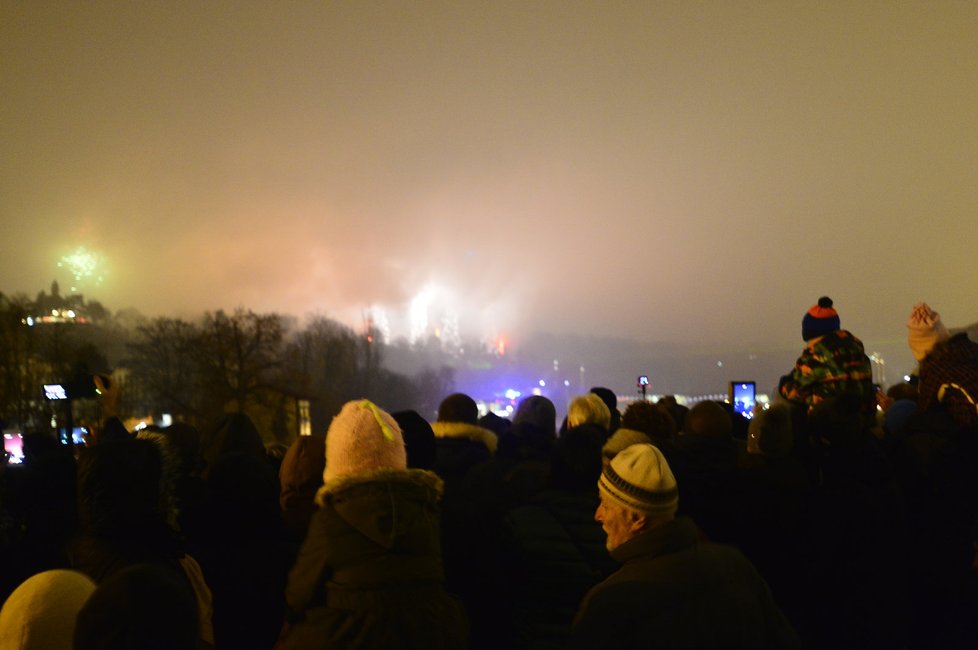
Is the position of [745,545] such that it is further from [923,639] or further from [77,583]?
[77,583]

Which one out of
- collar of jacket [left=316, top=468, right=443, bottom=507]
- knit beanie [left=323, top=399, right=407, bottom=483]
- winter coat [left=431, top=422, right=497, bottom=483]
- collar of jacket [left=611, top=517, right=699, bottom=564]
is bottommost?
collar of jacket [left=611, top=517, right=699, bottom=564]

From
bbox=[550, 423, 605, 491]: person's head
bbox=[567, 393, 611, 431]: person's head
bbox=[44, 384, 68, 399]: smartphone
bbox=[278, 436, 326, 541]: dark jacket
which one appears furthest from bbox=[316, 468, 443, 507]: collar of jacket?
bbox=[44, 384, 68, 399]: smartphone

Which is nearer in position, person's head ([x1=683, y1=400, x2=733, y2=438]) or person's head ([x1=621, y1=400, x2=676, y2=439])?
person's head ([x1=683, y1=400, x2=733, y2=438])

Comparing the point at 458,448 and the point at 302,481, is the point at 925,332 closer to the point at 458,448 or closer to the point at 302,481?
the point at 458,448

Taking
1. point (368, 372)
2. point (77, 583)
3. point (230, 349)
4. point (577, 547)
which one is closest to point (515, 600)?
point (577, 547)

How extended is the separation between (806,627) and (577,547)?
5.55 feet

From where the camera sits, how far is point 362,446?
→ 3715mm

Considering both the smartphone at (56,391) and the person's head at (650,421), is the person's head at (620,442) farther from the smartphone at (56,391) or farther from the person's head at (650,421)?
the smartphone at (56,391)

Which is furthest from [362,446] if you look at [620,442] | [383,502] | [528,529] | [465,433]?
[465,433]

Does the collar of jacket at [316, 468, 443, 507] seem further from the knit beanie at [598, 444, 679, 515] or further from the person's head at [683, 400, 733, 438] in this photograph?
the person's head at [683, 400, 733, 438]

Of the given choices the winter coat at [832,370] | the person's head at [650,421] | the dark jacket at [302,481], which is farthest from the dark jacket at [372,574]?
the winter coat at [832,370]

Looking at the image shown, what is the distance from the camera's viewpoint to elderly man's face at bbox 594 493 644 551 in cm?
349

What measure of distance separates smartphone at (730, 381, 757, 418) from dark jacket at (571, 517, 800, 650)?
8.55 metres

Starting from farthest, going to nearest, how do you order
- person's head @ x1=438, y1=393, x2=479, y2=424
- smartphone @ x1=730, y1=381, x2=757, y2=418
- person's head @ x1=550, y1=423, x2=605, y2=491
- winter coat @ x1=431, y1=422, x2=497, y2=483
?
smartphone @ x1=730, y1=381, x2=757, y2=418 → person's head @ x1=438, y1=393, x2=479, y2=424 → winter coat @ x1=431, y1=422, x2=497, y2=483 → person's head @ x1=550, y1=423, x2=605, y2=491
